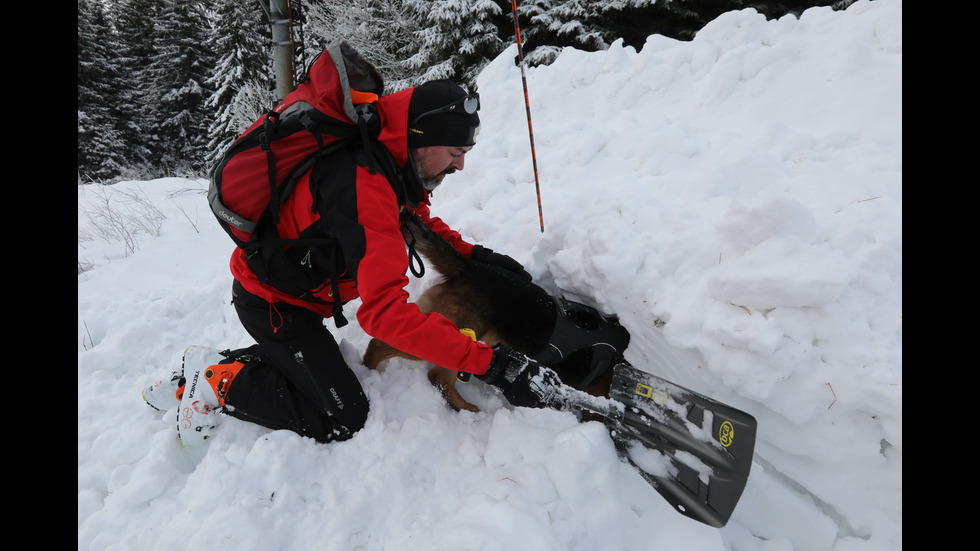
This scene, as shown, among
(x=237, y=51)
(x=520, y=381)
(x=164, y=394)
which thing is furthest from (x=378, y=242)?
(x=237, y=51)

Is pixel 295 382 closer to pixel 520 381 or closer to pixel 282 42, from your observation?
pixel 520 381

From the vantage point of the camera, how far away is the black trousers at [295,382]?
85.0 inches

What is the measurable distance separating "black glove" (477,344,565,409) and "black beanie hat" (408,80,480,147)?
1050mm

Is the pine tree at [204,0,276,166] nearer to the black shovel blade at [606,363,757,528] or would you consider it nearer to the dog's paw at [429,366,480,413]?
the dog's paw at [429,366,480,413]

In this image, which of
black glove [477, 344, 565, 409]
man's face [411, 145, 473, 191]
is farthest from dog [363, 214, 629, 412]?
black glove [477, 344, 565, 409]

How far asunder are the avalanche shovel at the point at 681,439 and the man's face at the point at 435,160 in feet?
3.99

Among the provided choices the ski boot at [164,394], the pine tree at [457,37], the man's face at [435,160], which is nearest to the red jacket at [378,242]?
the man's face at [435,160]

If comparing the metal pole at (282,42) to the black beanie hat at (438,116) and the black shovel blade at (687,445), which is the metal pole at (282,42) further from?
the black shovel blade at (687,445)

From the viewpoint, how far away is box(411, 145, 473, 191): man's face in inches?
82.3

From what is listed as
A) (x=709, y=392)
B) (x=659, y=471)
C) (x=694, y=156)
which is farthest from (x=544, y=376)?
(x=694, y=156)

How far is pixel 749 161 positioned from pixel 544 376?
2.06 metres

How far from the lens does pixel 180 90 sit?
20234 mm

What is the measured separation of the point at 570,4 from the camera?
11266 millimetres

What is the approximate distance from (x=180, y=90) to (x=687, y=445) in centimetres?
2618
